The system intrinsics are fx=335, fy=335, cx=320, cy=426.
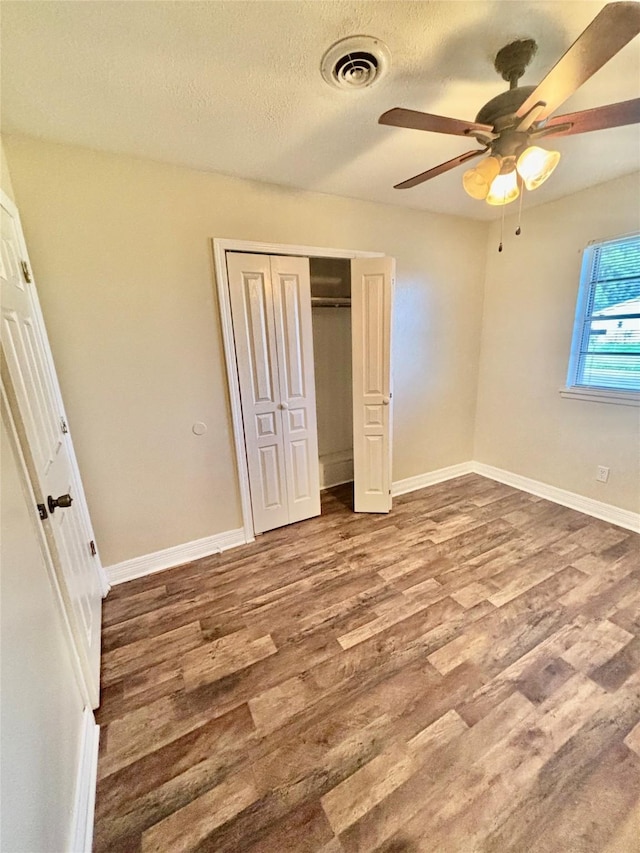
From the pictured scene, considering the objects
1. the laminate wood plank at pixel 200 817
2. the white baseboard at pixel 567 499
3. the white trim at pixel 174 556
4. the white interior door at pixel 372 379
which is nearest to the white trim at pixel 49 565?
the laminate wood plank at pixel 200 817

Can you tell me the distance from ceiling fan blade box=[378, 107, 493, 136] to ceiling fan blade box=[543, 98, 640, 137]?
0.80ft

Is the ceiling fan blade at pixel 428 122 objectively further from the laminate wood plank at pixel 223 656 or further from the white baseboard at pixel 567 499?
the white baseboard at pixel 567 499

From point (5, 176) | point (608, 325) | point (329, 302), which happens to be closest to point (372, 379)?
point (329, 302)

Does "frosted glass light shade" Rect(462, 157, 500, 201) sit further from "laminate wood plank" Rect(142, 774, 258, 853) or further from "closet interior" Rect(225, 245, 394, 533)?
"laminate wood plank" Rect(142, 774, 258, 853)

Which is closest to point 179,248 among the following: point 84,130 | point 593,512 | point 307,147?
point 84,130

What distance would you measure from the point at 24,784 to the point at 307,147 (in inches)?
106

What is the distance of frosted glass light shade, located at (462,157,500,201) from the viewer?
4.57ft

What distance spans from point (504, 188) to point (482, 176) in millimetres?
168

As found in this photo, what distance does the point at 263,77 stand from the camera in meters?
1.38

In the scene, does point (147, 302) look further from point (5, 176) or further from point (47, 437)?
point (47, 437)

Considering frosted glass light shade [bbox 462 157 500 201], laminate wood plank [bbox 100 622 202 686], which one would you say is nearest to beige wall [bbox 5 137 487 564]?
laminate wood plank [bbox 100 622 202 686]

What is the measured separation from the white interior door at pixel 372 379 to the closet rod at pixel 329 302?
20.3 inches

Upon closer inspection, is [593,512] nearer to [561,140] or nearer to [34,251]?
[561,140]

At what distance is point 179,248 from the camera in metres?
2.11
